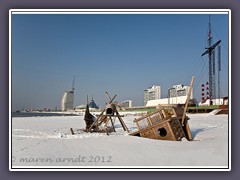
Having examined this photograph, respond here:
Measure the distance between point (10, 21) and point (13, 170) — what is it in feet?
14.1

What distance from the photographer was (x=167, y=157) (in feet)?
21.9

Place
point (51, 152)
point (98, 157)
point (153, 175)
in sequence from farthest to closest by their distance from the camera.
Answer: point (51, 152), point (98, 157), point (153, 175)

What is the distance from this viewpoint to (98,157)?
261 inches
